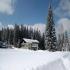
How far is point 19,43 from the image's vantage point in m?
53.4

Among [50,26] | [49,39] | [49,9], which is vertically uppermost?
[49,9]

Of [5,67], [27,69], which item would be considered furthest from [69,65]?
[5,67]

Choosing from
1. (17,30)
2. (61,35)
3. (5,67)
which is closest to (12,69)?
(5,67)

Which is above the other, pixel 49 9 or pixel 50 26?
pixel 49 9

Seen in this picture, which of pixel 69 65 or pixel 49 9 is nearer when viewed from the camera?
pixel 69 65

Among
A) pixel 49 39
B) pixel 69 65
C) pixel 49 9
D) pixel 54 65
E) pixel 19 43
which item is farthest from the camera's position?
pixel 19 43

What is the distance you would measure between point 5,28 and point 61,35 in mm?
30059

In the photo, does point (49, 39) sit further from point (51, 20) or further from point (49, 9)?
point (49, 9)

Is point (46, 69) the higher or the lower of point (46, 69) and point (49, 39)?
the lower

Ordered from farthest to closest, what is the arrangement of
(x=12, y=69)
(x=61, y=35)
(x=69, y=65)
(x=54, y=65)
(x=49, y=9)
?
(x=61, y=35), (x=49, y=9), (x=69, y=65), (x=54, y=65), (x=12, y=69)

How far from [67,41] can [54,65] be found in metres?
65.7

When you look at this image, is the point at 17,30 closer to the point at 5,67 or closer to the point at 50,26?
the point at 50,26

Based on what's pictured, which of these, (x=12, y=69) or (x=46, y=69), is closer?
(x=12, y=69)

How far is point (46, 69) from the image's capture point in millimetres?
5883
